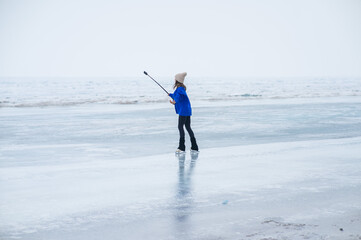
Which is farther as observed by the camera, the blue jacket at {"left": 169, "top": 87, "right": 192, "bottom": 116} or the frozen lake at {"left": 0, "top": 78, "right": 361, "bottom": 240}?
the blue jacket at {"left": 169, "top": 87, "right": 192, "bottom": 116}

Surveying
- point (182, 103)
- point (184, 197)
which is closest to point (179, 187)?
point (184, 197)

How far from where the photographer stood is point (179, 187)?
24.4 feet

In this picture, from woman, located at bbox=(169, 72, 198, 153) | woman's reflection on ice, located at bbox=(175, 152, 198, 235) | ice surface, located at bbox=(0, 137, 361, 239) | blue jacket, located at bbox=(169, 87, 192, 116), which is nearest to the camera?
ice surface, located at bbox=(0, 137, 361, 239)

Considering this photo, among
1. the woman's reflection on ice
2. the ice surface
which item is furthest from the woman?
the woman's reflection on ice

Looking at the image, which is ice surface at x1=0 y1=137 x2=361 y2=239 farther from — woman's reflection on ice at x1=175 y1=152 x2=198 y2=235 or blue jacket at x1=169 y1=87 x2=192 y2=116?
blue jacket at x1=169 y1=87 x2=192 y2=116

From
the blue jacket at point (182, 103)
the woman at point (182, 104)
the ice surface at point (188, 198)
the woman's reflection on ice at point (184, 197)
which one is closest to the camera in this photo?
the ice surface at point (188, 198)

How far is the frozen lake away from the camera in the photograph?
17.6ft

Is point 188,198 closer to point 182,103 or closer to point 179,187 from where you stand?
point 179,187

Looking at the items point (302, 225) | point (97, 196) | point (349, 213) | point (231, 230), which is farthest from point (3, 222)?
point (349, 213)

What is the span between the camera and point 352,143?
485 inches

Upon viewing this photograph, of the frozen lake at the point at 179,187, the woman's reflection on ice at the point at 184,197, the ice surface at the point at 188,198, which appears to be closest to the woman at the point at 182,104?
the frozen lake at the point at 179,187

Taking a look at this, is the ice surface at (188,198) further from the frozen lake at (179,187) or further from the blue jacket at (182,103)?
the blue jacket at (182,103)

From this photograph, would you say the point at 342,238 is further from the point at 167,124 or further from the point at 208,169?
the point at 167,124

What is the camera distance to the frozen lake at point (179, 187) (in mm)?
5363
